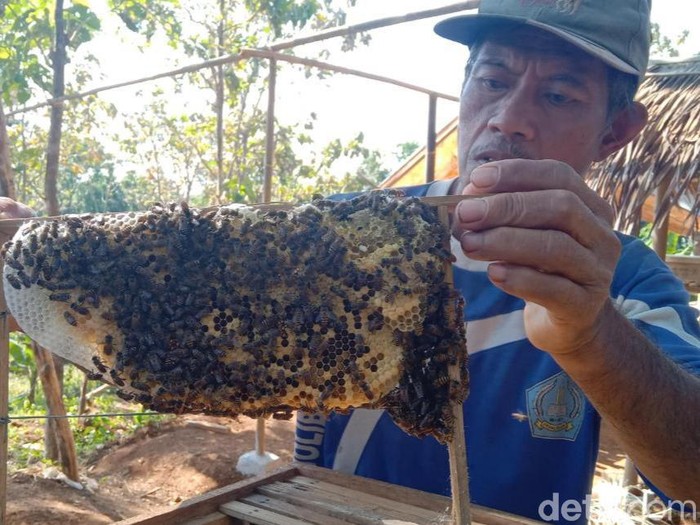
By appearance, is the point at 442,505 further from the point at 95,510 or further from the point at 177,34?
the point at 177,34

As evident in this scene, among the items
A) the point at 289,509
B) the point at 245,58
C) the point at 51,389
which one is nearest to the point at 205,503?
the point at 289,509

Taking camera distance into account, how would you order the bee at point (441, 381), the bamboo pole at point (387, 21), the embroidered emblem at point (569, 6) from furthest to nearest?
1. the bamboo pole at point (387, 21)
2. the embroidered emblem at point (569, 6)
3. the bee at point (441, 381)

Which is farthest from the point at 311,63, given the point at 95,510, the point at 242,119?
the point at 242,119

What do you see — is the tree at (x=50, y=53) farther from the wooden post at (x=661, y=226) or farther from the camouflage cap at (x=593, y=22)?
the wooden post at (x=661, y=226)

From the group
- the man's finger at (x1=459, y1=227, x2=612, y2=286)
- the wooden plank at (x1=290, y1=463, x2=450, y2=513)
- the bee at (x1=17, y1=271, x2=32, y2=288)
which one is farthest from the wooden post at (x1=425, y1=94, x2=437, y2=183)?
the bee at (x1=17, y1=271, x2=32, y2=288)

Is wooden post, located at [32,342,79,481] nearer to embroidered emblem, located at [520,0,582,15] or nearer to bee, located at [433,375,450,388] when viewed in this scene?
bee, located at [433,375,450,388]

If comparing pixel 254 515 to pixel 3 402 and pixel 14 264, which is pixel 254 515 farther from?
pixel 14 264

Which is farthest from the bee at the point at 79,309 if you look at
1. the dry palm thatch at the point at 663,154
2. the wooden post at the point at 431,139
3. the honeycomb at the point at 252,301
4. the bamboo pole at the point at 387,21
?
the dry palm thatch at the point at 663,154
